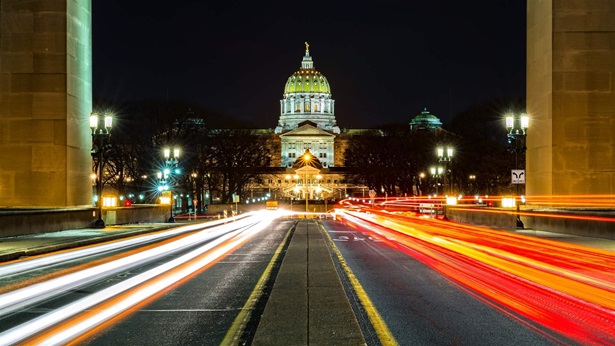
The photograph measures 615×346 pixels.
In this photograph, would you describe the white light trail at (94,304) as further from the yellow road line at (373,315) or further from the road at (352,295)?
the yellow road line at (373,315)

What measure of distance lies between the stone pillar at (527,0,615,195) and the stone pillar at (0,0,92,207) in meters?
18.3

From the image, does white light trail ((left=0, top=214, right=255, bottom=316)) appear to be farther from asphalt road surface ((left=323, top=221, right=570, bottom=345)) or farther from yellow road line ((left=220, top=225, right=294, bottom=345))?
asphalt road surface ((left=323, top=221, right=570, bottom=345))

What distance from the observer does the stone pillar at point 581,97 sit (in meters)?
29.4

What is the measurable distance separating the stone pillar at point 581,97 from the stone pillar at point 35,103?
1834 cm

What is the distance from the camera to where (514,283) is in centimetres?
1314

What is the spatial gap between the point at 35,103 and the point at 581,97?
20.4 meters

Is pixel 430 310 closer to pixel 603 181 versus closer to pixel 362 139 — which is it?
pixel 603 181

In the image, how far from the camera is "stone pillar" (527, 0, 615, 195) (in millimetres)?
29359

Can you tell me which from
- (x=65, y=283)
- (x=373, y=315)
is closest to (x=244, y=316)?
(x=373, y=315)

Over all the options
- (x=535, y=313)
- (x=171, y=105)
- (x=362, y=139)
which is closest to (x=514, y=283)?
(x=535, y=313)

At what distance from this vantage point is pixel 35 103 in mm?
29656

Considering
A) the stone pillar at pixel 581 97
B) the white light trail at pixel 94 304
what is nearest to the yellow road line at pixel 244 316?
the white light trail at pixel 94 304

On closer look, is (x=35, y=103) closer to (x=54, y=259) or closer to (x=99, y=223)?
(x=99, y=223)

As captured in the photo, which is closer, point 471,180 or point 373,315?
point 373,315
